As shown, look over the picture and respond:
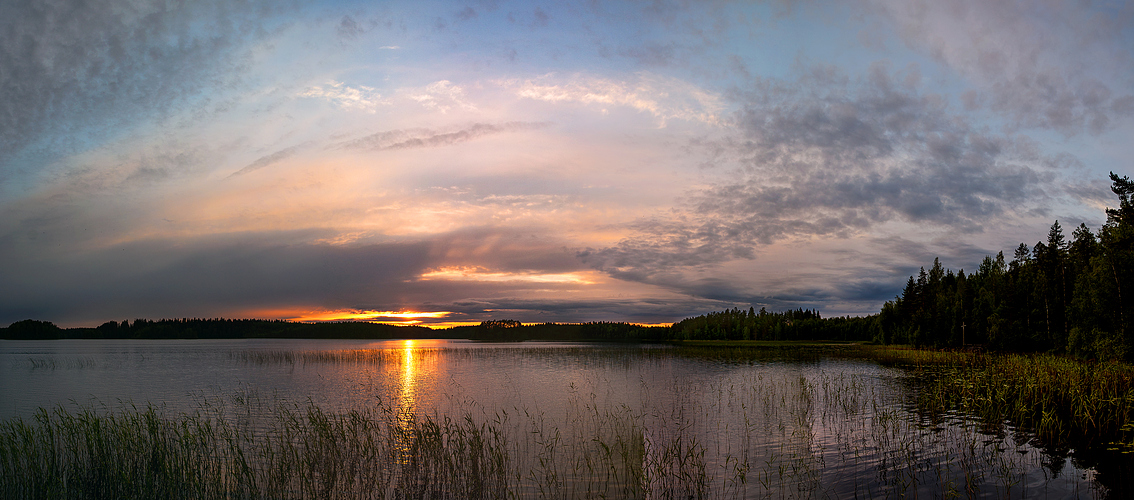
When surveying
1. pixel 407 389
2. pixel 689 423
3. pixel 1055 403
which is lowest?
pixel 407 389

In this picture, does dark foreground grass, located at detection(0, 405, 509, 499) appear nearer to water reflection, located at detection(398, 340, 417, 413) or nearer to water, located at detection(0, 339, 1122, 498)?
water, located at detection(0, 339, 1122, 498)

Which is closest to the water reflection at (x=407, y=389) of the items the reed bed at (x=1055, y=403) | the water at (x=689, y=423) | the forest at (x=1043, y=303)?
the water at (x=689, y=423)

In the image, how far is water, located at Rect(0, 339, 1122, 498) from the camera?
14.1 meters

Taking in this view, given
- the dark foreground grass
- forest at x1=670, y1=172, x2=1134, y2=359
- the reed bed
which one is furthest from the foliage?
the dark foreground grass

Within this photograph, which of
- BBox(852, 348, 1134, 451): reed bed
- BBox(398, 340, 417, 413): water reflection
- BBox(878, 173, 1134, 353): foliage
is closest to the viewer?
BBox(852, 348, 1134, 451): reed bed

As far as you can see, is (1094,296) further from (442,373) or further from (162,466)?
(162,466)

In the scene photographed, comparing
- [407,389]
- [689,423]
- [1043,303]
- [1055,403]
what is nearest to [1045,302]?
[1043,303]

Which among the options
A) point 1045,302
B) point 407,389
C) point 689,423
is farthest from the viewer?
point 1045,302

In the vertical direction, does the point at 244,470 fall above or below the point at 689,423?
above

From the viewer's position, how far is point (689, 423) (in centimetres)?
2216

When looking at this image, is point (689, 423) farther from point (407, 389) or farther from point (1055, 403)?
point (407, 389)

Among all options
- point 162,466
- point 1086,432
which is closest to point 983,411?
point 1086,432

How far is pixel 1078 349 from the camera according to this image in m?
51.9

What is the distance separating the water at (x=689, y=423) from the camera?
1412cm
